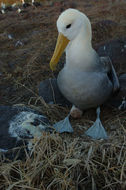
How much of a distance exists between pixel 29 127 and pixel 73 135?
16.5 inches

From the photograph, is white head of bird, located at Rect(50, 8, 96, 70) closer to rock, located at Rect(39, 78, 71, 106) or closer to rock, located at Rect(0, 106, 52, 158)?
rock, located at Rect(39, 78, 71, 106)

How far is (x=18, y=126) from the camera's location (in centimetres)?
181

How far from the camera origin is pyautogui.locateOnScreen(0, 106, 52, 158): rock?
1.74 meters

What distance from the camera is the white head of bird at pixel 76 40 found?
6.66ft

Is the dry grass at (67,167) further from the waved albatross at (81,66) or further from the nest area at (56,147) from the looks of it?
the waved albatross at (81,66)

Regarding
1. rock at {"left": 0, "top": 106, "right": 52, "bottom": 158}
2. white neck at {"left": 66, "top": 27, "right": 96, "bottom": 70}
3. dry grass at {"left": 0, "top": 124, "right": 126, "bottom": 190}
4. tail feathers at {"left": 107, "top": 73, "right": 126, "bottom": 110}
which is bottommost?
tail feathers at {"left": 107, "top": 73, "right": 126, "bottom": 110}

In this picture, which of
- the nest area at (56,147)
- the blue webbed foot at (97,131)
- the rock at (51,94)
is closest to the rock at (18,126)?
the nest area at (56,147)

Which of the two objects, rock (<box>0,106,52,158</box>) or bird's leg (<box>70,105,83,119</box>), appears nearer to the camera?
rock (<box>0,106,52,158</box>)

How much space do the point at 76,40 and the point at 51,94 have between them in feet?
2.19

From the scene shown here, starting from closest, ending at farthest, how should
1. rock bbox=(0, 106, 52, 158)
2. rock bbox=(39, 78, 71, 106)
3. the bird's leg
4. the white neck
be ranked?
rock bbox=(0, 106, 52, 158)
the white neck
the bird's leg
rock bbox=(39, 78, 71, 106)

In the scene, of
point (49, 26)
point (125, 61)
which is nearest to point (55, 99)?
point (125, 61)

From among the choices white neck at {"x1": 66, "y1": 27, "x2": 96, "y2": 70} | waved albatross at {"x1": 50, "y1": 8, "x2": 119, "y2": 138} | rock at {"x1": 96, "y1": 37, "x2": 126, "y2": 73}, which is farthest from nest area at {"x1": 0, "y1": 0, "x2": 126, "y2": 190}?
rock at {"x1": 96, "y1": 37, "x2": 126, "y2": 73}

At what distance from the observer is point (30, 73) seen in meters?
3.19

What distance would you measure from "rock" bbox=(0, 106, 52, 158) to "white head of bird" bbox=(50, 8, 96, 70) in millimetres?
527
